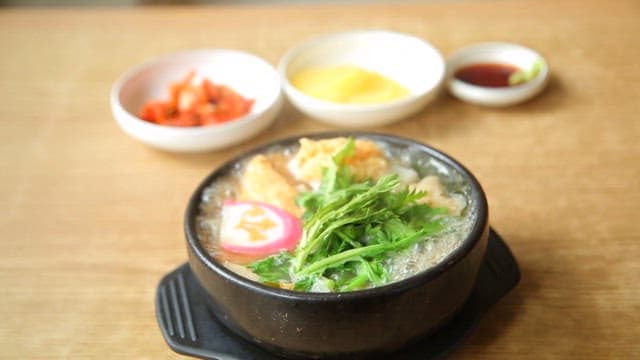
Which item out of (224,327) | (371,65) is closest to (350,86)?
(371,65)

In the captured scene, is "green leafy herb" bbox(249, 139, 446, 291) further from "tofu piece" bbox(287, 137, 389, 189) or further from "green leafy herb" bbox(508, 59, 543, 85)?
"green leafy herb" bbox(508, 59, 543, 85)

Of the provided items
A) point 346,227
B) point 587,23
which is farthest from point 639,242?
point 587,23

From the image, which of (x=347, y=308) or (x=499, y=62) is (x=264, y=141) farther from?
(x=347, y=308)

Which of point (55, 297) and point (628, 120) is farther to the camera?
point (628, 120)

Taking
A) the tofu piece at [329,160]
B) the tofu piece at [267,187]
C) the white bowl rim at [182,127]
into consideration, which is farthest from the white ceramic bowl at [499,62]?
the tofu piece at [267,187]

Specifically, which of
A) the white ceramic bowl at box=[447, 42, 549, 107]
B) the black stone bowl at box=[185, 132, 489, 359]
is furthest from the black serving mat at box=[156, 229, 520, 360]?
the white ceramic bowl at box=[447, 42, 549, 107]

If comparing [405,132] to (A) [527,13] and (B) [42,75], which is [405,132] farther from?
(B) [42,75]

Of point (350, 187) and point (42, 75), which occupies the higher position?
point (350, 187)
